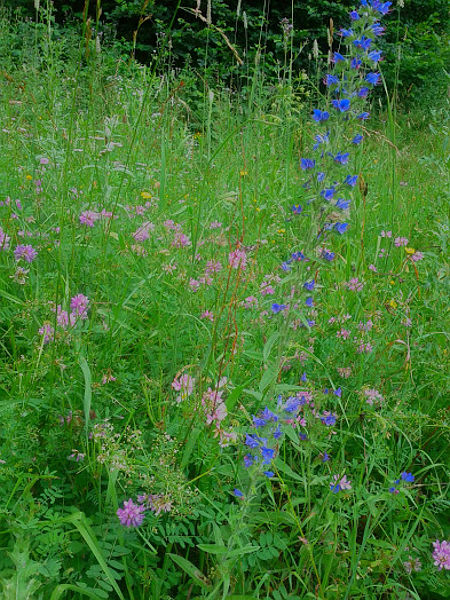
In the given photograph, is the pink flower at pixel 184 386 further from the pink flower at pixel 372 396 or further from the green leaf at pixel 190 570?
the pink flower at pixel 372 396

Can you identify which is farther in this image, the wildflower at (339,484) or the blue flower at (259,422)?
the wildflower at (339,484)

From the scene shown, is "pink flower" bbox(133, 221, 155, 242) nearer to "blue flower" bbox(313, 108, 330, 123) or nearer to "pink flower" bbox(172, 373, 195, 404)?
"pink flower" bbox(172, 373, 195, 404)

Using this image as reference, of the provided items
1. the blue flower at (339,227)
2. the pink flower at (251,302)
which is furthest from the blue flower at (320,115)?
the pink flower at (251,302)

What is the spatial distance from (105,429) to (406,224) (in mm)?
2701

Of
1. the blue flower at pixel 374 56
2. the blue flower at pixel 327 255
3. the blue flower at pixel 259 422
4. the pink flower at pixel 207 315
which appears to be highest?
the blue flower at pixel 374 56

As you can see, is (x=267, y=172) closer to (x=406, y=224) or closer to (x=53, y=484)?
(x=406, y=224)

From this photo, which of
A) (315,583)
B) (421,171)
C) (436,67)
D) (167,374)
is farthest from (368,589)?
(436,67)

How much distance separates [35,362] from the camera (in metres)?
1.48

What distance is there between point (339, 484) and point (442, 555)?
0.35 m

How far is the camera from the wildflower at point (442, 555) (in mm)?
1471

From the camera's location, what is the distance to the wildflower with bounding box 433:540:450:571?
1.47 m

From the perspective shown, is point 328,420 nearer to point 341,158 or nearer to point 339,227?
point 339,227

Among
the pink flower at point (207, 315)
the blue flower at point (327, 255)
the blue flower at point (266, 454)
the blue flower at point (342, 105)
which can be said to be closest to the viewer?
the blue flower at point (266, 454)

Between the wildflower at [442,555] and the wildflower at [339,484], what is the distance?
0.99 ft
